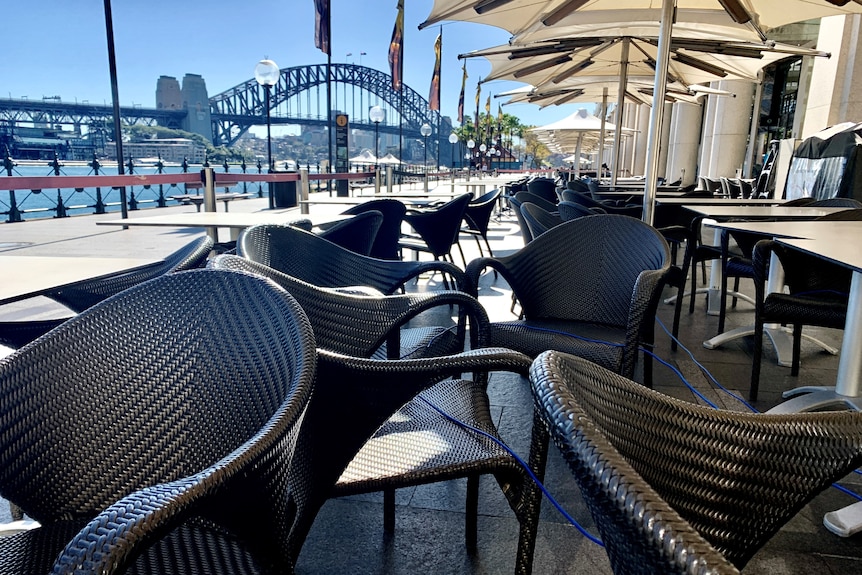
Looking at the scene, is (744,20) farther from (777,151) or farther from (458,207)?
(777,151)

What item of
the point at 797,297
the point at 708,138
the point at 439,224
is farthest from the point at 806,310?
the point at 708,138

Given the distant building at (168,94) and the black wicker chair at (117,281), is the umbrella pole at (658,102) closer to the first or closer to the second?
the black wicker chair at (117,281)

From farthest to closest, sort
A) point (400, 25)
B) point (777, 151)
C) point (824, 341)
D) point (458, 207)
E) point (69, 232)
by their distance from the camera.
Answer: point (400, 25) → point (777, 151) → point (69, 232) → point (458, 207) → point (824, 341)

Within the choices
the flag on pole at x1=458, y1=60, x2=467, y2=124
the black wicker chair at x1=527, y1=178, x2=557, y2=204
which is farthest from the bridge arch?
the black wicker chair at x1=527, y1=178, x2=557, y2=204

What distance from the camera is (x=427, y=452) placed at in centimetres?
132

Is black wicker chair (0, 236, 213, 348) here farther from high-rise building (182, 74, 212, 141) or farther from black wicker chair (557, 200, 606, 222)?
high-rise building (182, 74, 212, 141)

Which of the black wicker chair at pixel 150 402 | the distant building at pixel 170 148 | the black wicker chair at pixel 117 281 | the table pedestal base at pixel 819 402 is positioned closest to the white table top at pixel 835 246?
the table pedestal base at pixel 819 402

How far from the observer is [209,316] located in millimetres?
1159

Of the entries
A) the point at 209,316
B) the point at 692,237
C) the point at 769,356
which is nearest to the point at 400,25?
the point at 692,237

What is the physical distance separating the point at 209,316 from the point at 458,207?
3.72m

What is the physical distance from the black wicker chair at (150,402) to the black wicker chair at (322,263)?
941 mm

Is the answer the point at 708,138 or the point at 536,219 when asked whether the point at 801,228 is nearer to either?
the point at 536,219

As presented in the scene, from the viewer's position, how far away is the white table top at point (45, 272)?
1.64 meters

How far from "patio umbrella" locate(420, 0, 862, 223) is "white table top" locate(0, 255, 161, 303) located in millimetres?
2951
